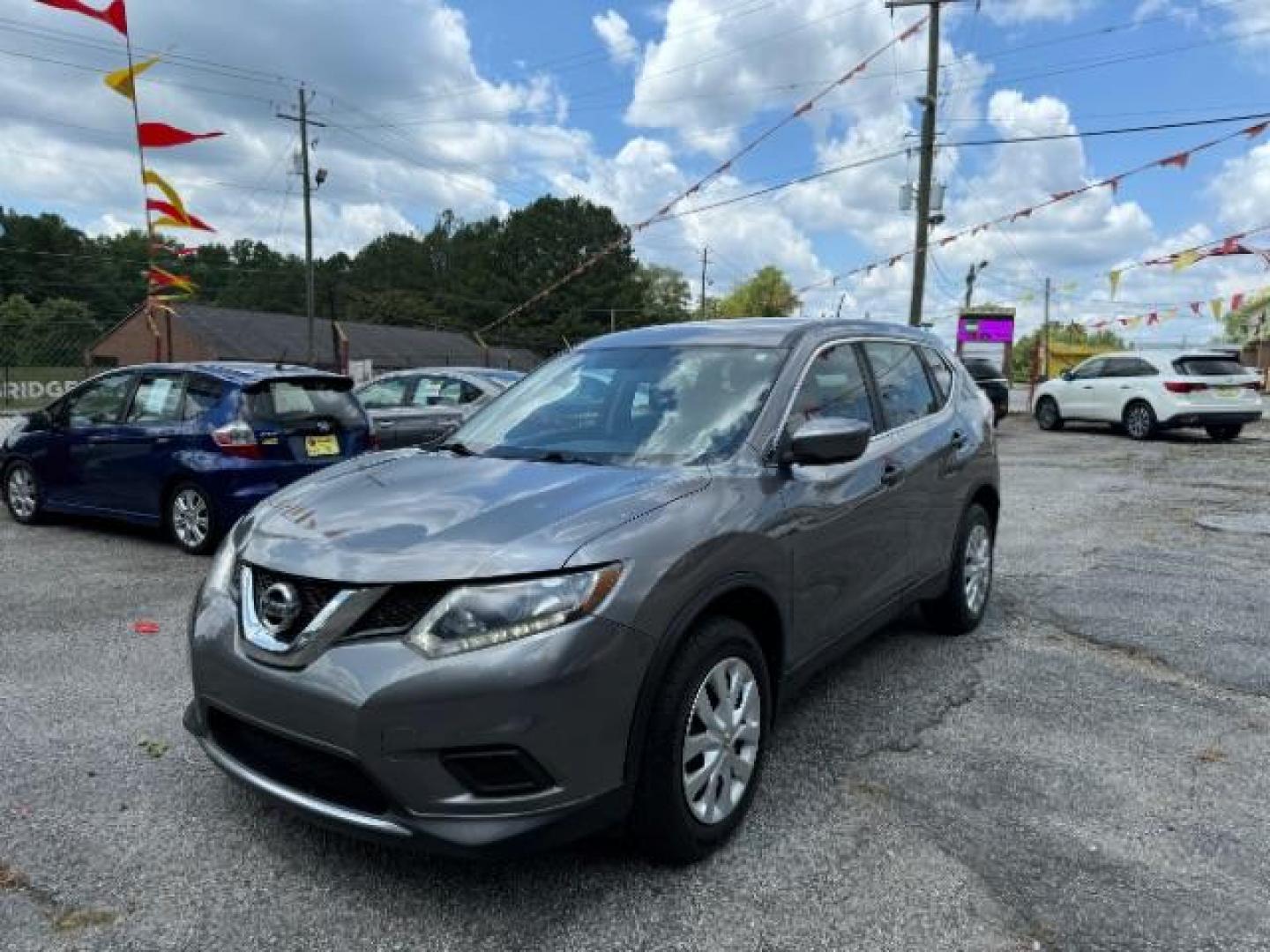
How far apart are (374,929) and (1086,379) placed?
63.0ft

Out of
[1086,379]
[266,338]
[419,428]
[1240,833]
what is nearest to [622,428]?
[1240,833]

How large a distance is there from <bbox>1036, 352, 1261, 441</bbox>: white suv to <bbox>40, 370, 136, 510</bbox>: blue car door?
53.4 ft

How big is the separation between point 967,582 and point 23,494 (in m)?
7.87

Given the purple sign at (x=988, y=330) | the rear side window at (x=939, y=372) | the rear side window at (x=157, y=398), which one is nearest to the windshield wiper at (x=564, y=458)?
the rear side window at (x=939, y=372)

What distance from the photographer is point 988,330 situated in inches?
956

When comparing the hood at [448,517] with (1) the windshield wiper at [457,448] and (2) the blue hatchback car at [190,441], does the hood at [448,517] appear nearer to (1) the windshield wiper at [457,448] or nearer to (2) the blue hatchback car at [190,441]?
(1) the windshield wiper at [457,448]

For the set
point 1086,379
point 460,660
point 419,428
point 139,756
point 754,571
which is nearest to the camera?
point 460,660

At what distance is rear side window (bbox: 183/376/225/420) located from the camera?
6793 mm

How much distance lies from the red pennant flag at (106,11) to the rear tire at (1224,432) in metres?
17.9

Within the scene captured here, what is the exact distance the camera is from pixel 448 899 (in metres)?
2.53

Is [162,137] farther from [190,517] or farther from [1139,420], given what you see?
[1139,420]

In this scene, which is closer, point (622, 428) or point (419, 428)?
point (622, 428)

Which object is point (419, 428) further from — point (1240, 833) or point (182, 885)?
point (1240, 833)

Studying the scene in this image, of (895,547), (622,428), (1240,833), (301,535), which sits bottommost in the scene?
(1240,833)
